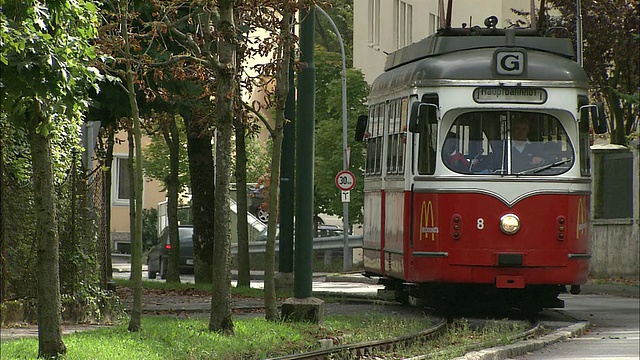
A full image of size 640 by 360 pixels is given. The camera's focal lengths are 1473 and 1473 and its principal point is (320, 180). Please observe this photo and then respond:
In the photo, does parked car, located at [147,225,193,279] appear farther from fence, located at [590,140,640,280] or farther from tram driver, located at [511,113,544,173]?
tram driver, located at [511,113,544,173]

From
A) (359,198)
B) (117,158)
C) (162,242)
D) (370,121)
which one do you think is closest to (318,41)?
(117,158)

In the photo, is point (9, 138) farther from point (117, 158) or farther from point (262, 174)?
point (117, 158)

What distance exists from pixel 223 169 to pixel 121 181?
181ft

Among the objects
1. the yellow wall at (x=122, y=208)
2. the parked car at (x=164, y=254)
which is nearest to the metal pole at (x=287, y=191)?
the parked car at (x=164, y=254)

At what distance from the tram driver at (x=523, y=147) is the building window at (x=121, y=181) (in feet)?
166

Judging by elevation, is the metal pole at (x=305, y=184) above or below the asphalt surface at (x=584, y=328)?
above

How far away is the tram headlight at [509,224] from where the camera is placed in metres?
19.1

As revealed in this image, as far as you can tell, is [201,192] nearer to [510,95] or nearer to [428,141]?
[428,141]

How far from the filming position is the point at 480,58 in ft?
64.7

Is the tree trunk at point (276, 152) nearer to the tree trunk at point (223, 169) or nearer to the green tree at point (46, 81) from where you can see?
the tree trunk at point (223, 169)

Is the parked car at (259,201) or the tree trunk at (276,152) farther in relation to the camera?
the parked car at (259,201)

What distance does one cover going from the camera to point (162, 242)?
41344mm

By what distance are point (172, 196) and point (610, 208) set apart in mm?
10075

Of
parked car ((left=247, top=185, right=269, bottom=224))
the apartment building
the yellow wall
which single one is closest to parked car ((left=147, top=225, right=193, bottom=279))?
the apartment building
